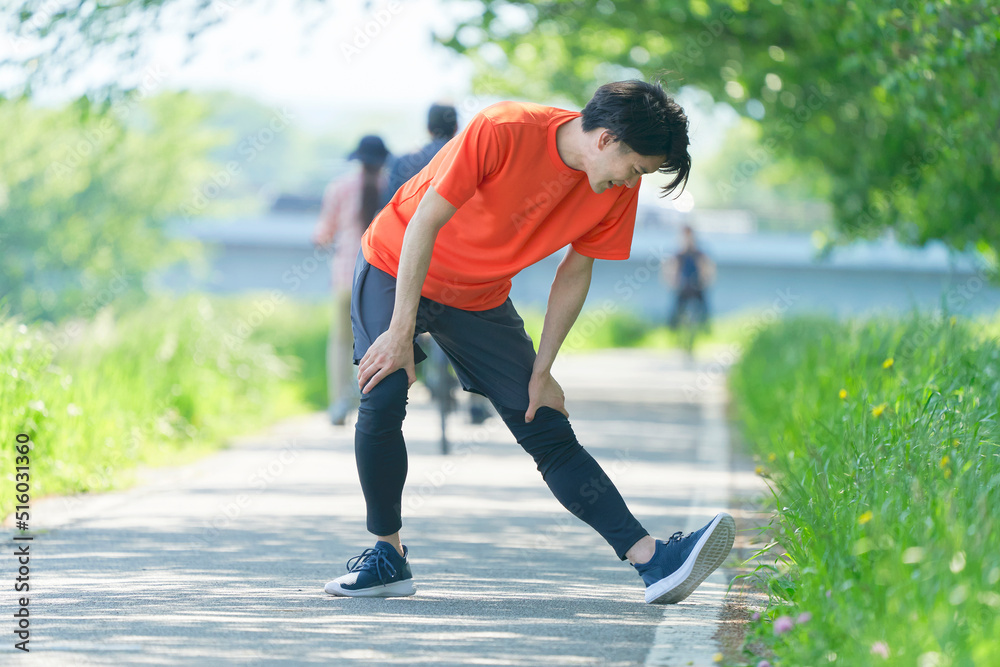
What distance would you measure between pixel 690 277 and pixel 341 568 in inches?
591

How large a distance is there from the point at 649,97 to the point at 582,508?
4.52 feet

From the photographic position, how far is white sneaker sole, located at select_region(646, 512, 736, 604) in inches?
150

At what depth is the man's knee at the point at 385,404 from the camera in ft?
12.5

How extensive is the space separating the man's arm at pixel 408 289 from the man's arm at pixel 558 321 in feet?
1.50

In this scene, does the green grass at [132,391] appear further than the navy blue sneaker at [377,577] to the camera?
Yes

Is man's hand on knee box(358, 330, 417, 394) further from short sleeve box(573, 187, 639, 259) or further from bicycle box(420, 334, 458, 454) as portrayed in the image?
bicycle box(420, 334, 458, 454)

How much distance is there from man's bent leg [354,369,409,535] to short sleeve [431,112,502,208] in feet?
2.02

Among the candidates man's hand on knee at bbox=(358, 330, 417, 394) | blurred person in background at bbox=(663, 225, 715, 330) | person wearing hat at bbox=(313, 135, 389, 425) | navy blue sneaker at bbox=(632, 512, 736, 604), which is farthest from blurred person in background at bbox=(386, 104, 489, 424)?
blurred person in background at bbox=(663, 225, 715, 330)

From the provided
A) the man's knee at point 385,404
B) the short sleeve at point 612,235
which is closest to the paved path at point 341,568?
the man's knee at point 385,404

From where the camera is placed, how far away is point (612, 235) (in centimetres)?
397

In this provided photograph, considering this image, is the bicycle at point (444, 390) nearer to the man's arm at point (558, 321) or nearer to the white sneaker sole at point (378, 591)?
the man's arm at point (558, 321)

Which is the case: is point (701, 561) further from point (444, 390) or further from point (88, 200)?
point (88, 200)

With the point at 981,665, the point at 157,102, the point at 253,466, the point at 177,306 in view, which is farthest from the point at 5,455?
the point at 157,102

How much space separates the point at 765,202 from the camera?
373ft
